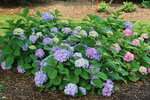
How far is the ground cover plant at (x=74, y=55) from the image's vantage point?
346 centimetres

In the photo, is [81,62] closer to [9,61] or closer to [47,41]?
[47,41]

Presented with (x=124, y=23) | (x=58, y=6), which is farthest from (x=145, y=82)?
(x=58, y=6)

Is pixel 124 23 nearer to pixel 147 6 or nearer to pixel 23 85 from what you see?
pixel 23 85

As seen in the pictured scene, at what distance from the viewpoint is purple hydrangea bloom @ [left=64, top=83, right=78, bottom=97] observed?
3.36 meters

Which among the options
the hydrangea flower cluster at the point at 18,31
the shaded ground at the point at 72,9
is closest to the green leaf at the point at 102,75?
the hydrangea flower cluster at the point at 18,31

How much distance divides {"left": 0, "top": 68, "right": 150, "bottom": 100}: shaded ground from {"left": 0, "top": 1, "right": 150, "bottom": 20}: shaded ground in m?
5.49

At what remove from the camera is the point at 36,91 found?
3.58m

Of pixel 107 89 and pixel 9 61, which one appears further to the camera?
pixel 9 61

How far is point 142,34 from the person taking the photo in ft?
15.3

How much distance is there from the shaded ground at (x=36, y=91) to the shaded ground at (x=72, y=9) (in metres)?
5.49

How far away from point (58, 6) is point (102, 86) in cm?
718

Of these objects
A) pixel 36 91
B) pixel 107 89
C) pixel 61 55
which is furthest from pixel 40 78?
pixel 107 89

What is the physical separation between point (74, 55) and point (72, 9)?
6.78m

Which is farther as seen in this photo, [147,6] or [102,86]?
[147,6]
